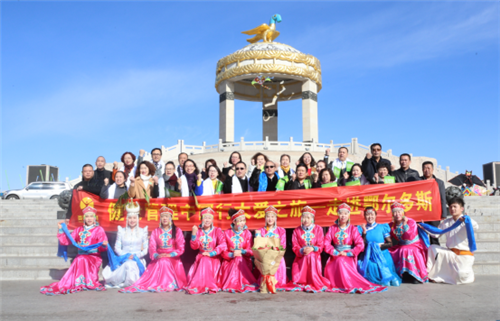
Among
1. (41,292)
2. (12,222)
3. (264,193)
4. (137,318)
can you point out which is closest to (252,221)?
(264,193)

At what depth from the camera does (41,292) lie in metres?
5.72

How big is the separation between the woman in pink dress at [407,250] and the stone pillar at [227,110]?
2353 cm

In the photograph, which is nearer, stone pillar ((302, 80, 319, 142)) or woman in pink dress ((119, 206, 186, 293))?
woman in pink dress ((119, 206, 186, 293))

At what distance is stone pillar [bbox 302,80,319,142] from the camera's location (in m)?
29.1

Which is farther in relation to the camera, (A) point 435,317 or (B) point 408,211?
(B) point 408,211

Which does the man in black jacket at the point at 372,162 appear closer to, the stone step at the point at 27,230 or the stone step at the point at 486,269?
the stone step at the point at 486,269

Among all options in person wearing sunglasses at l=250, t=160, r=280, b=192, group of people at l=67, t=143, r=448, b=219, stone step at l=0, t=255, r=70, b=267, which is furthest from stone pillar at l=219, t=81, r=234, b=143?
stone step at l=0, t=255, r=70, b=267

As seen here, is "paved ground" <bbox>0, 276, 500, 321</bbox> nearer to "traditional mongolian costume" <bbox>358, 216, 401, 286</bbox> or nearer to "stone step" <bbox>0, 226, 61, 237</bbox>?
"traditional mongolian costume" <bbox>358, 216, 401, 286</bbox>

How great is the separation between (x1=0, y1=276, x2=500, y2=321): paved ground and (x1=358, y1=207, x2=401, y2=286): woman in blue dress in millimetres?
259

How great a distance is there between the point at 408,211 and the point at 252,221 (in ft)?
9.27

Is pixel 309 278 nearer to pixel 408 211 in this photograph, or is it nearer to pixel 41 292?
pixel 408 211

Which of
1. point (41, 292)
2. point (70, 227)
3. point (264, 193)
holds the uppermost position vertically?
point (264, 193)

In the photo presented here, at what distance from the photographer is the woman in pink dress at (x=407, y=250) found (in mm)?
6066

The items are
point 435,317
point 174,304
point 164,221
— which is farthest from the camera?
point 164,221
